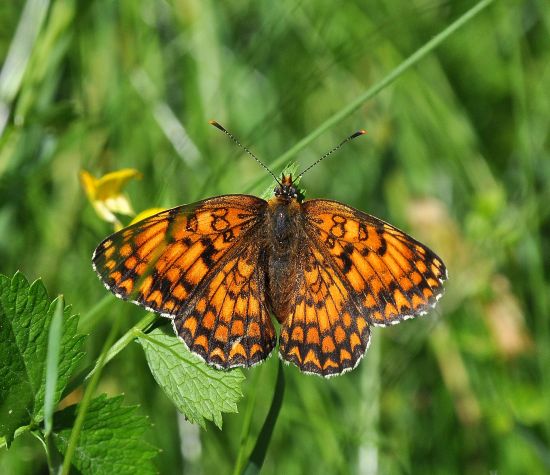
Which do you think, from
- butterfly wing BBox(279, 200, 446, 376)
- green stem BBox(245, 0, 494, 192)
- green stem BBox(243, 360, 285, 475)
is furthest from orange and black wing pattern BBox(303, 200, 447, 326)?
green stem BBox(243, 360, 285, 475)

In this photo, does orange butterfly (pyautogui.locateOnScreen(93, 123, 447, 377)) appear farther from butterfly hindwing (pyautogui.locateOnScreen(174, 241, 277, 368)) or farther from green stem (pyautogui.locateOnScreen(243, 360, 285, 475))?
green stem (pyautogui.locateOnScreen(243, 360, 285, 475))

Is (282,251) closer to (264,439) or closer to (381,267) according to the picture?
(381,267)

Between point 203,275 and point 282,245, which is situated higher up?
point 282,245

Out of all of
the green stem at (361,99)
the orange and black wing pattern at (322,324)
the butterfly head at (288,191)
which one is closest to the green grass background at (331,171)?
the butterfly head at (288,191)

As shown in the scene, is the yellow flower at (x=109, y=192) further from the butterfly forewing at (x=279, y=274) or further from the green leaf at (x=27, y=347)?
the green leaf at (x=27, y=347)

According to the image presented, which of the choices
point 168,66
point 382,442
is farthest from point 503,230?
point 168,66

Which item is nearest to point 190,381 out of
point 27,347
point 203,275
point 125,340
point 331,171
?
point 125,340

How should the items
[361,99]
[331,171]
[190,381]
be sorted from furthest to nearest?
[331,171] → [361,99] → [190,381]
